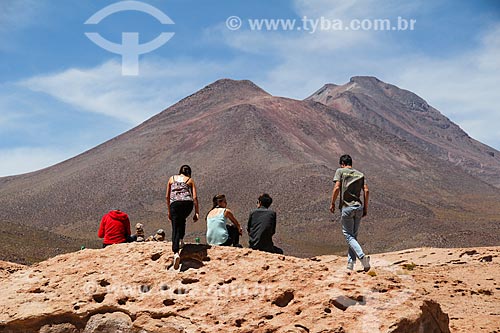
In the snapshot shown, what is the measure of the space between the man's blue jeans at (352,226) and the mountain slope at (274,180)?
46.9m

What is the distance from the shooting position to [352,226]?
29.7ft

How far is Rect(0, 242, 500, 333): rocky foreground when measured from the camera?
275 inches

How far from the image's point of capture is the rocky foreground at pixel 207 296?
22.9 feet

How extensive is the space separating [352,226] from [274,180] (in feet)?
289

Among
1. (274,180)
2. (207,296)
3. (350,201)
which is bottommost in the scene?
(207,296)

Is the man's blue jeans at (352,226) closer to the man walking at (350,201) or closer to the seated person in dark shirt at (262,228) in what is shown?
the man walking at (350,201)

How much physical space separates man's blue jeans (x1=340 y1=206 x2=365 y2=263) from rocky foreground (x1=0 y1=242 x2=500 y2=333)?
0.85 meters

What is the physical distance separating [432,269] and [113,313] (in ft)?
31.8

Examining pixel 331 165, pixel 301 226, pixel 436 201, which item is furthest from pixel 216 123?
pixel 301 226

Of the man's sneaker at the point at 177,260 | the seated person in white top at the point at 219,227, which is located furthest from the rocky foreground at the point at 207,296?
the seated person in white top at the point at 219,227

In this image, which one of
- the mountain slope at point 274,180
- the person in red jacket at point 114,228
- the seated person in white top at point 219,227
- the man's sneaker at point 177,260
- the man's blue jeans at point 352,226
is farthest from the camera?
the mountain slope at point 274,180

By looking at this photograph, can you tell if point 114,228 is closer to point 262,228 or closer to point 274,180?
point 262,228

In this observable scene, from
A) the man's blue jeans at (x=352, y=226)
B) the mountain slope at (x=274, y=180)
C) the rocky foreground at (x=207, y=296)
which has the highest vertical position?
the mountain slope at (x=274, y=180)

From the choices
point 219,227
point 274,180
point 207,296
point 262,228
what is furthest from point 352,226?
point 274,180
